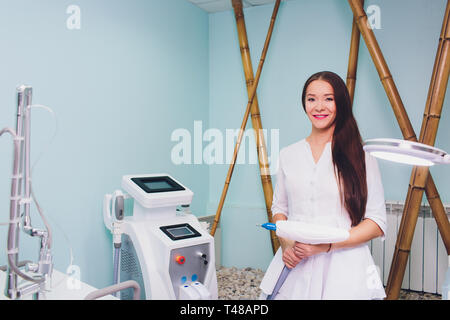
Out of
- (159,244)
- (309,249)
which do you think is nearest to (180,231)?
(159,244)

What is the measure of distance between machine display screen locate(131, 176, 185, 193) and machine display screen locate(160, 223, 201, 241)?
193mm

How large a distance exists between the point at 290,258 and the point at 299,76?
1.69m

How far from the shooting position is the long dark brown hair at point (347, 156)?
1.35m

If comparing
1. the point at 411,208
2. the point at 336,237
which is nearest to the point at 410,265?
the point at 411,208

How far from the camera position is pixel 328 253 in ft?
4.55

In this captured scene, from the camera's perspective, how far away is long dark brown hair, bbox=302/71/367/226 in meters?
1.35

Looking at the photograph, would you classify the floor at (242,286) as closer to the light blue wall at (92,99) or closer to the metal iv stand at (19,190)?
the light blue wall at (92,99)

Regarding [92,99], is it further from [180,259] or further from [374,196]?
[374,196]

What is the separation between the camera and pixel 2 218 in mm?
1654

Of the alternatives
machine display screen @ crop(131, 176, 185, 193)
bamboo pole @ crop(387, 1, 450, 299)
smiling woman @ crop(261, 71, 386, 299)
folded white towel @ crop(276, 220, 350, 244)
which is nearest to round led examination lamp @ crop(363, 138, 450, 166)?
folded white towel @ crop(276, 220, 350, 244)

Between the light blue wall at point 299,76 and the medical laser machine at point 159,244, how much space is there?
1.00m

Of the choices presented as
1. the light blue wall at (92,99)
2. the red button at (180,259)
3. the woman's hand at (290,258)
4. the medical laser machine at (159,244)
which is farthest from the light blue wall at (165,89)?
the woman's hand at (290,258)

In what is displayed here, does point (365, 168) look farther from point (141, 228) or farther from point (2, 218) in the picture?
point (2, 218)

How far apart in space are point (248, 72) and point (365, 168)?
5.23ft
